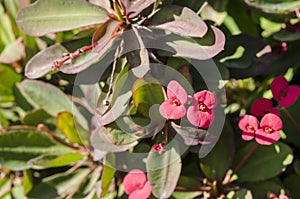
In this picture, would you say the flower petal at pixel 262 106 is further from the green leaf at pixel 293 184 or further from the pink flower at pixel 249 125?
the green leaf at pixel 293 184

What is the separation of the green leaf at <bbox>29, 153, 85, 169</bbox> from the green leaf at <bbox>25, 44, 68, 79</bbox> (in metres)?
0.29

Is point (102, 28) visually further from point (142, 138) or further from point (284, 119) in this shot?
point (284, 119)

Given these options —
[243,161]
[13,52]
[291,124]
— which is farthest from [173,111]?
[13,52]

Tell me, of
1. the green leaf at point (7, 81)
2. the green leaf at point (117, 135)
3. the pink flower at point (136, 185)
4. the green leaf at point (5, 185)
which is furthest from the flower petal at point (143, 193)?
the green leaf at point (7, 81)

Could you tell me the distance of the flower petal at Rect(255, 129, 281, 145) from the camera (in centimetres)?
141

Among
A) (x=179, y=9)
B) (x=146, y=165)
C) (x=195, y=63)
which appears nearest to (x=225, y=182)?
(x=146, y=165)

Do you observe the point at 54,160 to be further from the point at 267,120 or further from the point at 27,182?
the point at 267,120

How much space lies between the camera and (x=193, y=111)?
4.27 feet

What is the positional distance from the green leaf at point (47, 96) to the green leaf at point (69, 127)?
3.0 inches

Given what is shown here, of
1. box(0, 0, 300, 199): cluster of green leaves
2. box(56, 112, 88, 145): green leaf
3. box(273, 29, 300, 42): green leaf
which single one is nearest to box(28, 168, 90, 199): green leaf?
box(0, 0, 300, 199): cluster of green leaves

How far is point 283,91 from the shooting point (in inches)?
59.7

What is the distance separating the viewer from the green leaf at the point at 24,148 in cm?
175

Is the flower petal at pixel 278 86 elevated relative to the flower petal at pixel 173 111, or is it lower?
lower

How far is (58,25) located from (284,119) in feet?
2.47
